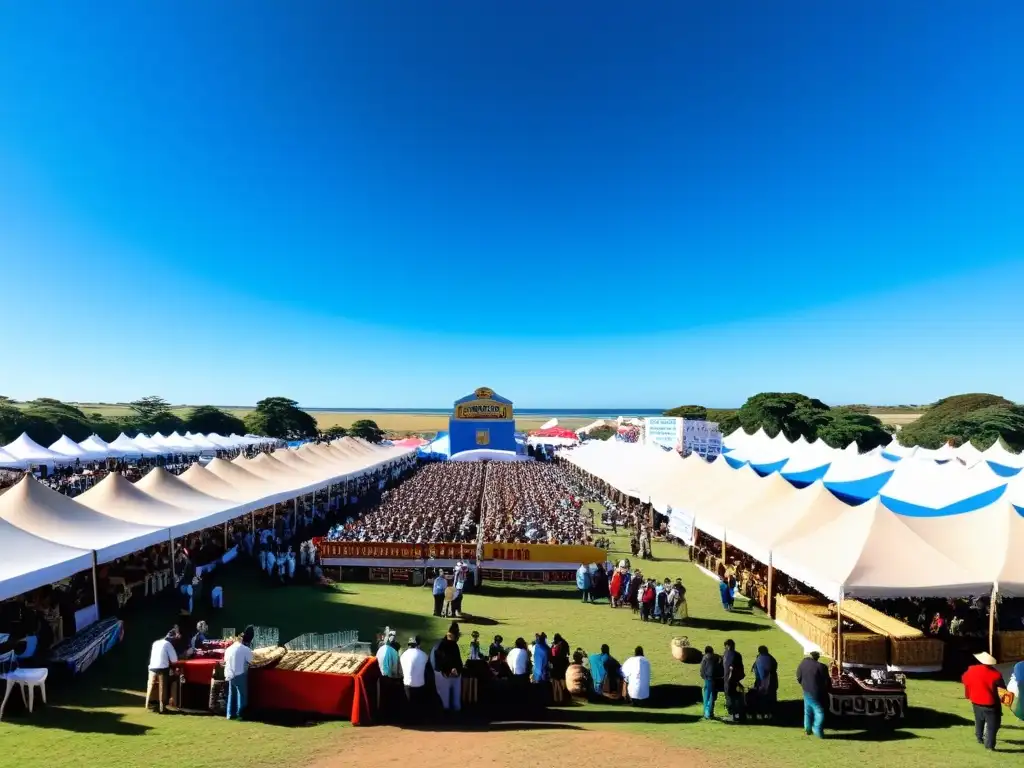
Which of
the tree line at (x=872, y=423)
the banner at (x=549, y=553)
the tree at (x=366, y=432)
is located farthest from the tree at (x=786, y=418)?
the banner at (x=549, y=553)

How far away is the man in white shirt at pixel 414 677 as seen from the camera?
23.0ft

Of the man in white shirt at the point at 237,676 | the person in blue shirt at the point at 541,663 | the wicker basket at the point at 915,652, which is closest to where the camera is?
the man in white shirt at the point at 237,676

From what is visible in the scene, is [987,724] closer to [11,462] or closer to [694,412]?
[11,462]

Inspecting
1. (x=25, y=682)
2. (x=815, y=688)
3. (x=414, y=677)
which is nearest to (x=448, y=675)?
(x=414, y=677)

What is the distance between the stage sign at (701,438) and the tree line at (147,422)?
4811 cm

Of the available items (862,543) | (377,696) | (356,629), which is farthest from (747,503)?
(377,696)

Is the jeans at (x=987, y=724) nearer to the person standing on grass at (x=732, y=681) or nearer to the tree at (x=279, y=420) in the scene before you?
the person standing on grass at (x=732, y=681)

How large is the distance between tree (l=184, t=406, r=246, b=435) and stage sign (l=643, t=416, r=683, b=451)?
51.8 meters

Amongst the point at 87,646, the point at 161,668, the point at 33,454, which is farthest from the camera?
the point at 33,454

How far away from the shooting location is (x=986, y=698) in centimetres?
613

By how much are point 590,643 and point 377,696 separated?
3.92 meters

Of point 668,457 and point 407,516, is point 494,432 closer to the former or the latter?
point 668,457

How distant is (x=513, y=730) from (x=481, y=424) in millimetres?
38041

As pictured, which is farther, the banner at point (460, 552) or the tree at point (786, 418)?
the tree at point (786, 418)
